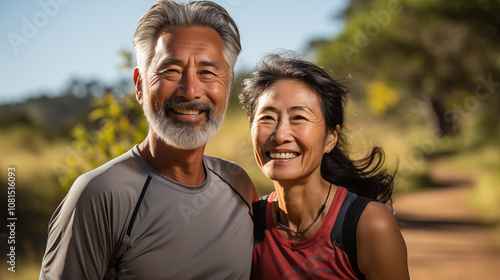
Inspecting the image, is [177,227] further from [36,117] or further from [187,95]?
[36,117]

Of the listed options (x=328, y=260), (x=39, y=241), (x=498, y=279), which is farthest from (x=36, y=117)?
(x=328, y=260)

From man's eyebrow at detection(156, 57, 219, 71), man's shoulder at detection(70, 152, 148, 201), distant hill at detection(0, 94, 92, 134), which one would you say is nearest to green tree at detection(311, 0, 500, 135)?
distant hill at detection(0, 94, 92, 134)

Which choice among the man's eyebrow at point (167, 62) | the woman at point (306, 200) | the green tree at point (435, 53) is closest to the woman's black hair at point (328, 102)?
the woman at point (306, 200)

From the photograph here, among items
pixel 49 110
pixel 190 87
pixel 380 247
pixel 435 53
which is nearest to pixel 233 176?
pixel 190 87

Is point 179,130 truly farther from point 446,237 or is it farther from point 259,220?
point 446,237

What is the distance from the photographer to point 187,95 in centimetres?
229

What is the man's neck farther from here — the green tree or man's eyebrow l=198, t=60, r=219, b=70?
the green tree

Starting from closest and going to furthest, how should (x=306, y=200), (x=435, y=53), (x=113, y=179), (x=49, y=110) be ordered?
1. (x=113, y=179)
2. (x=306, y=200)
3. (x=49, y=110)
4. (x=435, y=53)

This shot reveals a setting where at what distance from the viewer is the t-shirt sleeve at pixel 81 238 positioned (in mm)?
1980

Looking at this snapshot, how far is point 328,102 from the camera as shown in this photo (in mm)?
2543

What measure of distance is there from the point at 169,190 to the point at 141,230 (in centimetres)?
24

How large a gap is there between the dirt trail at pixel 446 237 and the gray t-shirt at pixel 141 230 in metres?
4.64

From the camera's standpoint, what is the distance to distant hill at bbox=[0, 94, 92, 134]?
40.9ft

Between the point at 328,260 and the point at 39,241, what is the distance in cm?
700
